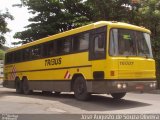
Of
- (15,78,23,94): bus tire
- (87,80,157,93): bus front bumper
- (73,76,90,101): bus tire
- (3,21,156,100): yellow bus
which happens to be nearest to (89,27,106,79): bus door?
(3,21,156,100): yellow bus

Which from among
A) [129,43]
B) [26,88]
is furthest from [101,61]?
[26,88]

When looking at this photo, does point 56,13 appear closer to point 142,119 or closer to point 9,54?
point 9,54

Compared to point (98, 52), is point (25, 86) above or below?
below

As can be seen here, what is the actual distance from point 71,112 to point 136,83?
9.15 ft

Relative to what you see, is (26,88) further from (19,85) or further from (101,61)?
(101,61)

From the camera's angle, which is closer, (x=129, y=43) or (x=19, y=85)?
(x=129, y=43)

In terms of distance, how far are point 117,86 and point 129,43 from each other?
6.18ft

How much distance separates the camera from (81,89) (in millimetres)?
14578

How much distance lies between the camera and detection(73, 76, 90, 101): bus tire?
14320 mm

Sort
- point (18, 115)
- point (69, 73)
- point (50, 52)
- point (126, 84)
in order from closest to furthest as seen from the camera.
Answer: point (18, 115), point (126, 84), point (69, 73), point (50, 52)

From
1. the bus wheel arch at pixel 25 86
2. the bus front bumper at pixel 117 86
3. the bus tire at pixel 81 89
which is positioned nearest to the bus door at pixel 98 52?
the bus front bumper at pixel 117 86

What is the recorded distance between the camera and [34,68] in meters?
19.4

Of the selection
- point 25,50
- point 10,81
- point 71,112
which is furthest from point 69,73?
point 10,81

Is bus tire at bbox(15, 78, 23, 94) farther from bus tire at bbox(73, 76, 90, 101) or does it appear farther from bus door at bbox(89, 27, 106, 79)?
bus door at bbox(89, 27, 106, 79)
